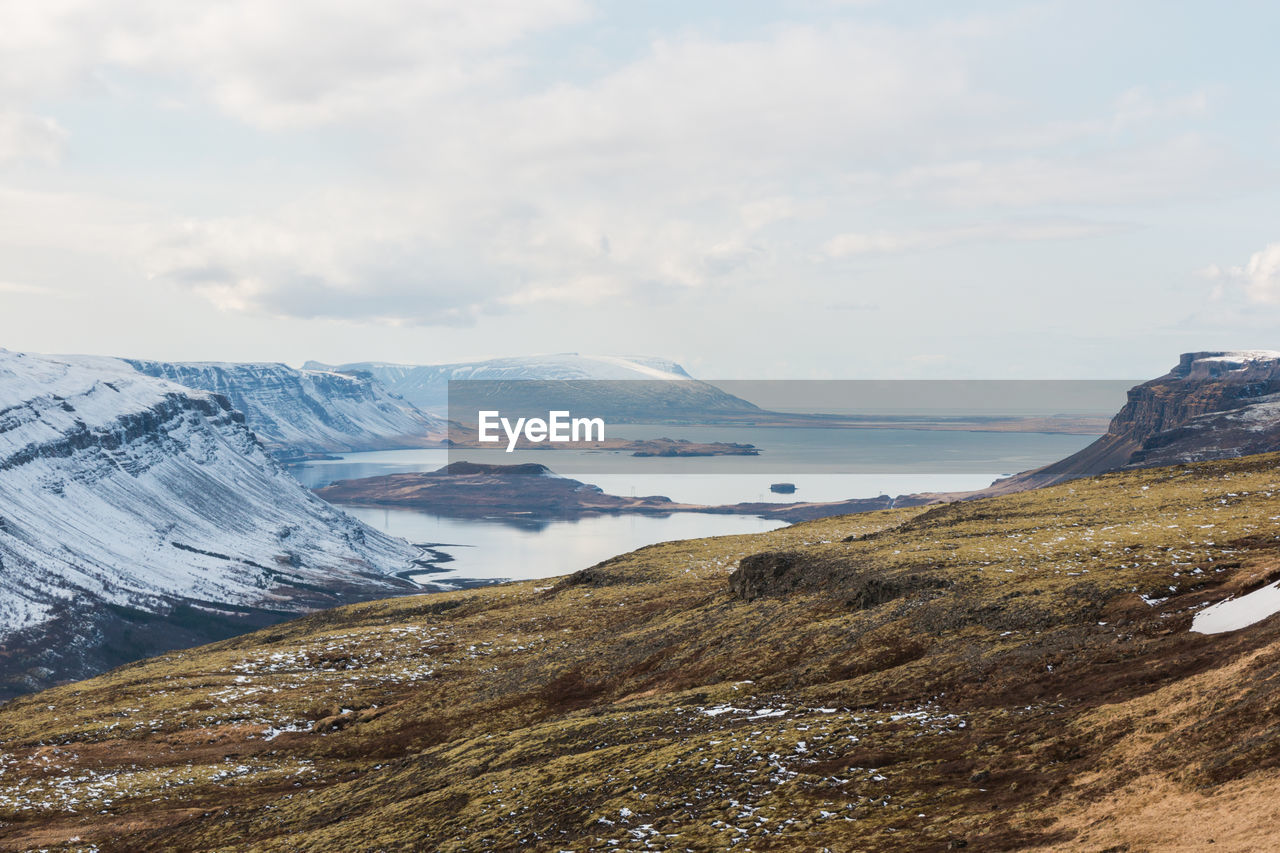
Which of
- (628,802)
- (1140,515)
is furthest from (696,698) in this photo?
(1140,515)

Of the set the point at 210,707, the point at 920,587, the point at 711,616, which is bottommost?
the point at 210,707

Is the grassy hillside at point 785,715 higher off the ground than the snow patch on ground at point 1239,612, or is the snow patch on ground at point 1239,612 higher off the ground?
the snow patch on ground at point 1239,612

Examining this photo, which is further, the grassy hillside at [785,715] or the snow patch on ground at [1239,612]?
the snow patch on ground at [1239,612]

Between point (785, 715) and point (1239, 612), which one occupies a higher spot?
point (1239, 612)

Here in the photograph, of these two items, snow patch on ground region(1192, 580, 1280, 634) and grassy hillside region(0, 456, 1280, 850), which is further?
snow patch on ground region(1192, 580, 1280, 634)

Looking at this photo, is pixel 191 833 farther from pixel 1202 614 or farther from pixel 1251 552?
pixel 1251 552

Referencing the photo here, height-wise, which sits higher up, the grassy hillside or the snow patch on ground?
the snow patch on ground

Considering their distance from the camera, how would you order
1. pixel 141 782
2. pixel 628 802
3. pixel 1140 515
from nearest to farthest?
pixel 628 802
pixel 141 782
pixel 1140 515

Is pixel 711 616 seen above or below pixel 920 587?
below
